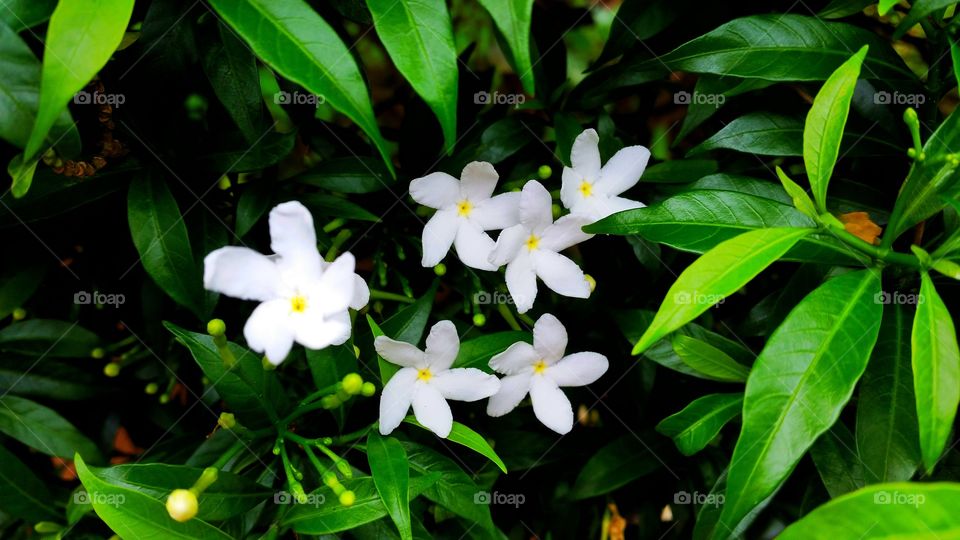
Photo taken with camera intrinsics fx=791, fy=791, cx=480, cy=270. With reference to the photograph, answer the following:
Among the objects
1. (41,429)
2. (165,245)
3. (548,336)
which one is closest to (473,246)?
(548,336)

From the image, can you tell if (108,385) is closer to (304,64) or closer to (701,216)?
(304,64)

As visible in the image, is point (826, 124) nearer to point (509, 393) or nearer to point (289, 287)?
point (509, 393)

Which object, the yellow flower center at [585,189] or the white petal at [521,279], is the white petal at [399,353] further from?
the yellow flower center at [585,189]

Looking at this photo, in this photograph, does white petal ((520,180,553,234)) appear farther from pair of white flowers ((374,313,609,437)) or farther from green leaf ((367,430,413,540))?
green leaf ((367,430,413,540))

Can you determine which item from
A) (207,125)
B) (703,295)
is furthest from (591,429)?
(207,125)

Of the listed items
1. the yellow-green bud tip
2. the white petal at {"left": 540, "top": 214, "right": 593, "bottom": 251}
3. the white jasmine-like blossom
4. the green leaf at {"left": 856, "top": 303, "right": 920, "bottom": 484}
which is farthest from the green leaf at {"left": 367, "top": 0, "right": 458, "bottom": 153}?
the green leaf at {"left": 856, "top": 303, "right": 920, "bottom": 484}

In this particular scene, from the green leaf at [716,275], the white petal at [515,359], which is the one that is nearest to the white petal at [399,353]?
the white petal at [515,359]
